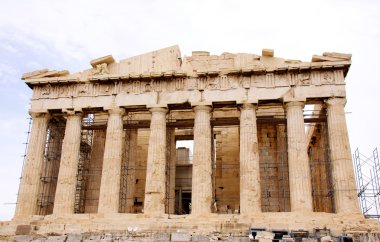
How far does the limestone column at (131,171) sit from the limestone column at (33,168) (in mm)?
4496

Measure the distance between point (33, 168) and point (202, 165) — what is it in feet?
28.0

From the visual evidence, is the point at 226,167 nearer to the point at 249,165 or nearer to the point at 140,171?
the point at 249,165

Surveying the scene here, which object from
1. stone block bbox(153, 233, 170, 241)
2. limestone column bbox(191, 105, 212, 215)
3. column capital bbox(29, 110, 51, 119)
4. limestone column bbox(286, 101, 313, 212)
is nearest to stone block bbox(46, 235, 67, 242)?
stone block bbox(153, 233, 170, 241)

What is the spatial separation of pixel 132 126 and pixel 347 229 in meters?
12.3

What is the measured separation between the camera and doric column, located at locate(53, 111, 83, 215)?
21109 millimetres

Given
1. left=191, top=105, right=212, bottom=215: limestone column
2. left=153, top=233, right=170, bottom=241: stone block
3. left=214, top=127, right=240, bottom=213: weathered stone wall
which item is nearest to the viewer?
left=153, top=233, right=170, bottom=241: stone block

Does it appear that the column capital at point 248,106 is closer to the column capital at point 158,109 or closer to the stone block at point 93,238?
the column capital at point 158,109

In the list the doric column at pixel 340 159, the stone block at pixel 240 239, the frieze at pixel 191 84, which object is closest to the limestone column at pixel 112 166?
the frieze at pixel 191 84

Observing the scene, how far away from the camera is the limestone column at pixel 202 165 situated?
20016 millimetres

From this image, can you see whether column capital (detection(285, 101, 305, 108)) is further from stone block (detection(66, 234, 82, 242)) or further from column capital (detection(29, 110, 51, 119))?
column capital (detection(29, 110, 51, 119))

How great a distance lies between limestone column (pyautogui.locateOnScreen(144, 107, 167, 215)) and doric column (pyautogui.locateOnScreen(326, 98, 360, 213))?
25.7ft

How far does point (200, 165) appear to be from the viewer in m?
20.6

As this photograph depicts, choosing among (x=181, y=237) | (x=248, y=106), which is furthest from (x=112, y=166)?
(x=248, y=106)

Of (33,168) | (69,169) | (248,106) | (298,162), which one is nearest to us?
(298,162)
